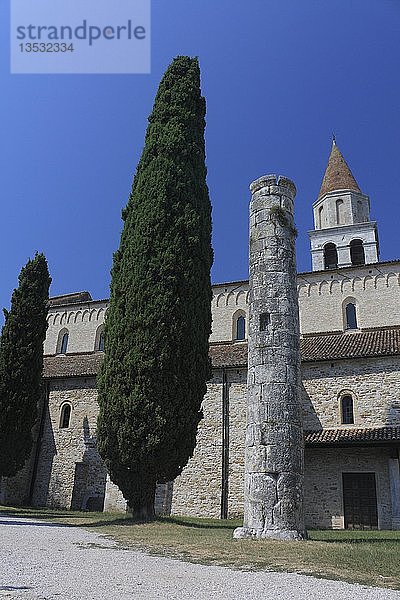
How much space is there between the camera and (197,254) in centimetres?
1650

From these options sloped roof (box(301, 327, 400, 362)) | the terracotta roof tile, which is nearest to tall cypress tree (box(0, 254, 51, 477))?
the terracotta roof tile

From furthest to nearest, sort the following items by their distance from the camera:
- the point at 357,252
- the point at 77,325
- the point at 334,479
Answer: the point at 357,252, the point at 77,325, the point at 334,479

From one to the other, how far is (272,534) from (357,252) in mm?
26049

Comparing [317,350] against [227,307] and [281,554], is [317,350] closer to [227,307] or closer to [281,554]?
[227,307]

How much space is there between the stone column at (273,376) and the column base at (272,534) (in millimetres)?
18

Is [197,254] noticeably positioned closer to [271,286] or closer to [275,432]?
[271,286]

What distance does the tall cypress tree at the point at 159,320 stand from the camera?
48.1ft

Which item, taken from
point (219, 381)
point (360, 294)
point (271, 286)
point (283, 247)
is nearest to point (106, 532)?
point (271, 286)

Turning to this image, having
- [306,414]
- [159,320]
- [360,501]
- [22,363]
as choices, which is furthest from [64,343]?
[360,501]

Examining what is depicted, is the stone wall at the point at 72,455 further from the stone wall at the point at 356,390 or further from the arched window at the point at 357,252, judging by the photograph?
the arched window at the point at 357,252

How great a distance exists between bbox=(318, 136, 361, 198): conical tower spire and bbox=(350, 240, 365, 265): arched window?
13.9ft

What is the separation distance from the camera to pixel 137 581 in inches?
235

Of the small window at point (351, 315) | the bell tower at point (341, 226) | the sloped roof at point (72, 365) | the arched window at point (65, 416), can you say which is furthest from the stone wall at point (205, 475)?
the bell tower at point (341, 226)

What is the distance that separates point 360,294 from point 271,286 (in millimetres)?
14825
